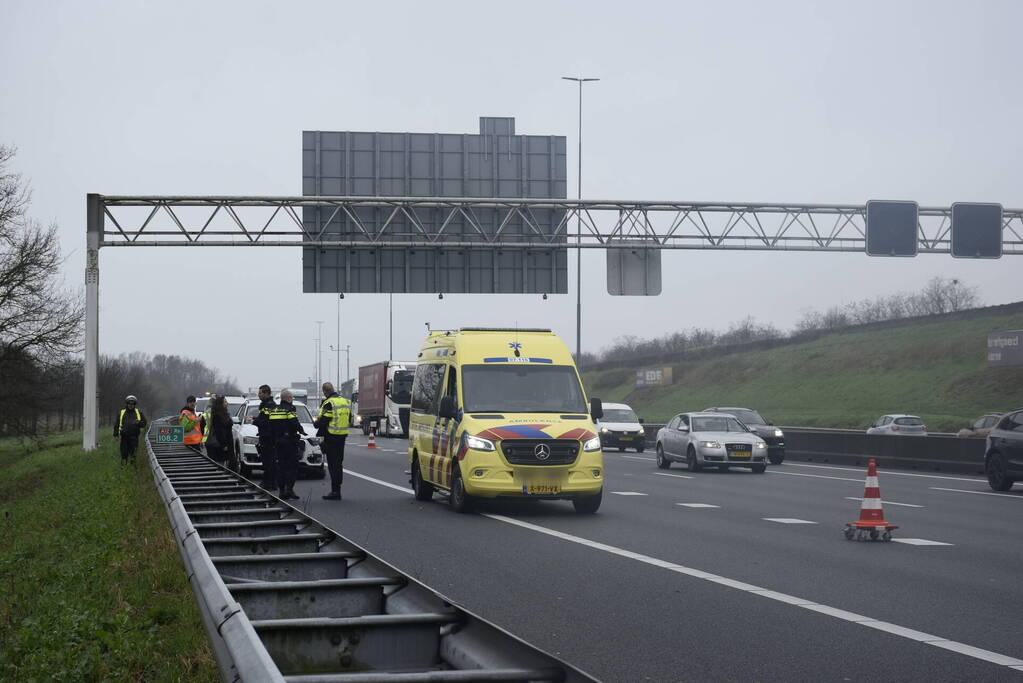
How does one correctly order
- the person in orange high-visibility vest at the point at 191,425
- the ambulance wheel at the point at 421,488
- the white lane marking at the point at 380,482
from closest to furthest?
the ambulance wheel at the point at 421,488 → the white lane marking at the point at 380,482 → the person in orange high-visibility vest at the point at 191,425

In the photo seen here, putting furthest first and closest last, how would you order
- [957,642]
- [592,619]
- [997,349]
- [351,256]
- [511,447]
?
[997,349] → [351,256] → [511,447] → [592,619] → [957,642]

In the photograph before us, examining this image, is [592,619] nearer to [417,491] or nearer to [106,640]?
[106,640]

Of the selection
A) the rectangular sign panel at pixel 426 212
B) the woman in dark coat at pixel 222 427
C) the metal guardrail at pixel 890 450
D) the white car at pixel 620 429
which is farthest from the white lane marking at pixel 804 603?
the white car at pixel 620 429

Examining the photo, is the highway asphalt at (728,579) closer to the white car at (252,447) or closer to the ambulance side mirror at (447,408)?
the ambulance side mirror at (447,408)

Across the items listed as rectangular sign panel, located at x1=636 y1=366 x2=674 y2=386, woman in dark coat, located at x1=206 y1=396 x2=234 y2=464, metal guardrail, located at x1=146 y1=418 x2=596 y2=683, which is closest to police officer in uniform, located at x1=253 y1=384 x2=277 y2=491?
woman in dark coat, located at x1=206 y1=396 x2=234 y2=464

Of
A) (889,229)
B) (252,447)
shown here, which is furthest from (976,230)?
(252,447)

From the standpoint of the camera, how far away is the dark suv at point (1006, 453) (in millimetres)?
22344

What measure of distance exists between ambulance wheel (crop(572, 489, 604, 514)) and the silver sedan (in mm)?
12213

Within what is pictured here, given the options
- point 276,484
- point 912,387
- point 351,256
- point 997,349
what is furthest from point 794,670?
point 912,387

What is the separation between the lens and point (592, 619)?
28.7ft

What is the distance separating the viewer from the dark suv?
22.3m

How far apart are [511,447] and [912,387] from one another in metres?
62.8

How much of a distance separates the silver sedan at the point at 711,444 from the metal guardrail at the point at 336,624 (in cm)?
2139

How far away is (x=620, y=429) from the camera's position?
42844mm
